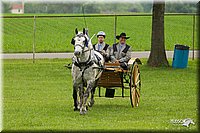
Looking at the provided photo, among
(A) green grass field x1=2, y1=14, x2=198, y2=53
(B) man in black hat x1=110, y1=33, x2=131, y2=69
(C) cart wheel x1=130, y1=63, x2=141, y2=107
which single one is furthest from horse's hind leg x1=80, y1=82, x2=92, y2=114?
(A) green grass field x1=2, y1=14, x2=198, y2=53

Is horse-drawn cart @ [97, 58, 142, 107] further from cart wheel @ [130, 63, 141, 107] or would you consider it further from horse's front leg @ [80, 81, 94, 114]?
horse's front leg @ [80, 81, 94, 114]

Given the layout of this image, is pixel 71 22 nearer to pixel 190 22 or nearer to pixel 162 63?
pixel 190 22

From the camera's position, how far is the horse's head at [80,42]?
12.7 meters

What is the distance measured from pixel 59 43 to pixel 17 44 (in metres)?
2.14

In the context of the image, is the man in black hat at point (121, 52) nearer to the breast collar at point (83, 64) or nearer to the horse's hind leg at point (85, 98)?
the breast collar at point (83, 64)

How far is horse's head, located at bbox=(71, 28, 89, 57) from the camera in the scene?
1270 cm

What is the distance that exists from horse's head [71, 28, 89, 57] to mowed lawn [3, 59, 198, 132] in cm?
128

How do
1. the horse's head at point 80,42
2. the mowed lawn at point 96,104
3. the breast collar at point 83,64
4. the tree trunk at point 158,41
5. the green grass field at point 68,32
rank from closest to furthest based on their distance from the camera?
1. the mowed lawn at point 96,104
2. the horse's head at point 80,42
3. the breast collar at point 83,64
4. the tree trunk at point 158,41
5. the green grass field at point 68,32

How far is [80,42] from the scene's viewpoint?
1277cm

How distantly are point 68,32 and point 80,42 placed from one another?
67.8 ft

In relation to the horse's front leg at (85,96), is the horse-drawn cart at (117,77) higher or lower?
higher

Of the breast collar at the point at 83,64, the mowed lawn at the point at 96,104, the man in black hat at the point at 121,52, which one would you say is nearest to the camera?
the mowed lawn at the point at 96,104

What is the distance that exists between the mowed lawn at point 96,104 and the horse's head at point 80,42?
50.3 inches

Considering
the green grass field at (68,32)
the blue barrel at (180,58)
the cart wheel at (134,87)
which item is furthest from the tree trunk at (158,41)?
the cart wheel at (134,87)
